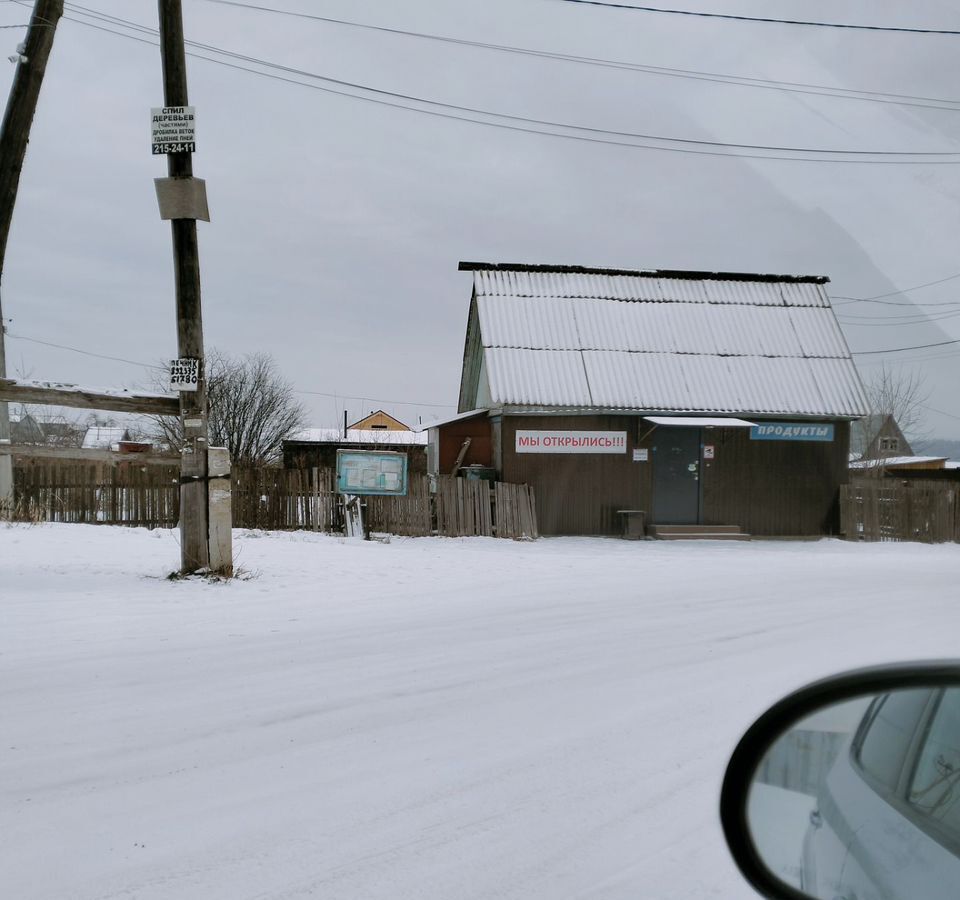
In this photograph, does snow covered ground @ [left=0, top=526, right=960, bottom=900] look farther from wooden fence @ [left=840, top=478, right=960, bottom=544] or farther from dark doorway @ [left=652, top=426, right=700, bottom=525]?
wooden fence @ [left=840, top=478, right=960, bottom=544]

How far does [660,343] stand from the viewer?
2070 centimetres

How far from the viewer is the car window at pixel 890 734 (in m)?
1.62

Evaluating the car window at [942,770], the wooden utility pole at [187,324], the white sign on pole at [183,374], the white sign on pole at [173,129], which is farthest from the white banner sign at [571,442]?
the car window at [942,770]

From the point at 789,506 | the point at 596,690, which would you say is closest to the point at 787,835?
the point at 596,690

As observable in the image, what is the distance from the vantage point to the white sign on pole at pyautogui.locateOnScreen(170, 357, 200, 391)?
29.7ft

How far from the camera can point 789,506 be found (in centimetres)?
1983

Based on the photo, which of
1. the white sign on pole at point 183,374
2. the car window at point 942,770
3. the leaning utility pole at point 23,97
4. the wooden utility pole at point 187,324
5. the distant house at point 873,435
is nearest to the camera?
the car window at point 942,770

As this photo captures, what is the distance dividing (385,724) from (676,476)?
15.5 meters

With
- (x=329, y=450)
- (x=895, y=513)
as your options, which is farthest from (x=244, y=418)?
(x=895, y=513)

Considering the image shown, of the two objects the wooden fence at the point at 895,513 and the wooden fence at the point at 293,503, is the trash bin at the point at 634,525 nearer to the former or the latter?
the wooden fence at the point at 293,503

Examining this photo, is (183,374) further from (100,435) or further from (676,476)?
(100,435)

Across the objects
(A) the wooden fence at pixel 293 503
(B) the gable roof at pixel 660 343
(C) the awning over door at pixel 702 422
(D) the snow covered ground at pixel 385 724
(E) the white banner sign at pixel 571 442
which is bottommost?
(D) the snow covered ground at pixel 385 724

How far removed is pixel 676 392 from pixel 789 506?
3.90 m

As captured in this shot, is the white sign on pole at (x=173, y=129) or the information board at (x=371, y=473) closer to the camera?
the white sign on pole at (x=173, y=129)
